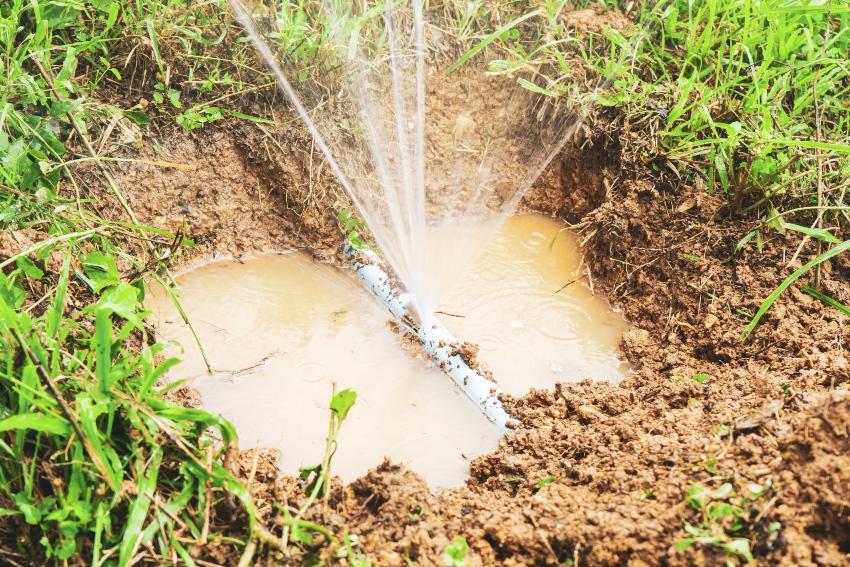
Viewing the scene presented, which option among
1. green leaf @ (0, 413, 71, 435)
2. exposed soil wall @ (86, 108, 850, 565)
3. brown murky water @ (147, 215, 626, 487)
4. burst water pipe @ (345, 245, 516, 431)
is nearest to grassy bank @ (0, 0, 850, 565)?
green leaf @ (0, 413, 71, 435)

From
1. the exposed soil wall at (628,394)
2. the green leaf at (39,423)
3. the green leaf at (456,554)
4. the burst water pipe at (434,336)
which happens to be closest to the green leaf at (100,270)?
the green leaf at (39,423)

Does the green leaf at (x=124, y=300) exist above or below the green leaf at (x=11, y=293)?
above

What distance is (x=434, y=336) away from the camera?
3053 millimetres

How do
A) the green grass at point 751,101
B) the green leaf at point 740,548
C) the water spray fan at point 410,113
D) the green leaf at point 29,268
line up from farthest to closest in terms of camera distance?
the water spray fan at point 410,113
the green grass at point 751,101
the green leaf at point 29,268
the green leaf at point 740,548

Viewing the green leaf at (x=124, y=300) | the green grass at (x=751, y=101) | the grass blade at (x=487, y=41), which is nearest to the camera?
the green leaf at (x=124, y=300)

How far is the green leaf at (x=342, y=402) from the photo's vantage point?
190cm

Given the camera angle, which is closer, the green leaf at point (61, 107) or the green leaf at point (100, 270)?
the green leaf at point (100, 270)

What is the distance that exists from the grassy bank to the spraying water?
0.29ft

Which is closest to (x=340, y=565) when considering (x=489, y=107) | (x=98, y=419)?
(x=98, y=419)

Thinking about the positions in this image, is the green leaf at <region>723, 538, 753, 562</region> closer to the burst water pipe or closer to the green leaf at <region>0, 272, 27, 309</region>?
the burst water pipe

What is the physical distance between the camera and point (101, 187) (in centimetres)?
315

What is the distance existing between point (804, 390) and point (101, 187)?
2.96m

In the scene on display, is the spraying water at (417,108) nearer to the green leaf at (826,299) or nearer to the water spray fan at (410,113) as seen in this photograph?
the water spray fan at (410,113)

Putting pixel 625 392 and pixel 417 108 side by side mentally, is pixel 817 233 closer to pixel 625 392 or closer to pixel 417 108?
pixel 625 392
